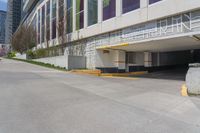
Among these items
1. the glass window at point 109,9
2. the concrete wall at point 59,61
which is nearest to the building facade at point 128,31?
the glass window at point 109,9

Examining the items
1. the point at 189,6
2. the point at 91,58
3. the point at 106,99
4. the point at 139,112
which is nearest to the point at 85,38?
the point at 91,58

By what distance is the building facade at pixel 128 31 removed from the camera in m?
15.3

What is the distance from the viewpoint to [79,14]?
92.1ft

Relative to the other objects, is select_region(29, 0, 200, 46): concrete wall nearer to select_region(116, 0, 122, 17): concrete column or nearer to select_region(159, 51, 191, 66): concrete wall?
select_region(116, 0, 122, 17): concrete column

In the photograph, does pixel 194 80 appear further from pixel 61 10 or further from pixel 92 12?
pixel 61 10

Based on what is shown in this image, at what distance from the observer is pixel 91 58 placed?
24.4 m

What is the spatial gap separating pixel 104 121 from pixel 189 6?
12808 mm

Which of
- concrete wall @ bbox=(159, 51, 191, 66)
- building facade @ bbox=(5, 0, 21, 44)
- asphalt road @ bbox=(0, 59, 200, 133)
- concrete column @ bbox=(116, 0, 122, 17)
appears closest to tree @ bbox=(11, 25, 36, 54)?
concrete column @ bbox=(116, 0, 122, 17)

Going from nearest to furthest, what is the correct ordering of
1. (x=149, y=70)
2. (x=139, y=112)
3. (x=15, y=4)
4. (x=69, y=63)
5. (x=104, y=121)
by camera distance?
(x=104, y=121) → (x=139, y=112) → (x=69, y=63) → (x=149, y=70) → (x=15, y=4)

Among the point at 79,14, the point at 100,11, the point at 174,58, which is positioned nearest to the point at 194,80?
the point at 100,11

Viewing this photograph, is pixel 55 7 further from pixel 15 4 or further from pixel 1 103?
pixel 15 4

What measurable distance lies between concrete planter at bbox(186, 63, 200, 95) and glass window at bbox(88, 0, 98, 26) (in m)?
17.2

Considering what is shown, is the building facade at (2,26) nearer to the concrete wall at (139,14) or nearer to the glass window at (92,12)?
the concrete wall at (139,14)

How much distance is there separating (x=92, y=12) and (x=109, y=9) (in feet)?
12.0
